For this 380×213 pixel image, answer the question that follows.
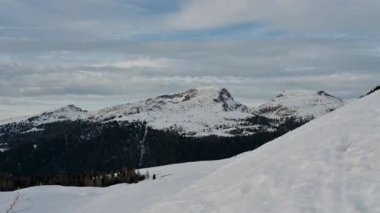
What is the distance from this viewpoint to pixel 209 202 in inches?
482

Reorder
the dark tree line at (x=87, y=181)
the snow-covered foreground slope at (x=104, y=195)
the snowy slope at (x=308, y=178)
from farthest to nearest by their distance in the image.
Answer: the dark tree line at (x=87, y=181), the snow-covered foreground slope at (x=104, y=195), the snowy slope at (x=308, y=178)

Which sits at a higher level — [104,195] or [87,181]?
[104,195]

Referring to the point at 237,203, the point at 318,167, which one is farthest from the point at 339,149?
the point at 237,203

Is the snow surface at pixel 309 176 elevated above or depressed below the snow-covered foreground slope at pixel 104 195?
above

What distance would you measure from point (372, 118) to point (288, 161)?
317 cm

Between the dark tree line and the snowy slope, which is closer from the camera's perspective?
the snowy slope

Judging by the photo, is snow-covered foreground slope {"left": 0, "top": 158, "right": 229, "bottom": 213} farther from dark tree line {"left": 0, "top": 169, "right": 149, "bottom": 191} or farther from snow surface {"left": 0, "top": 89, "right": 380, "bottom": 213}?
snow surface {"left": 0, "top": 89, "right": 380, "bottom": 213}

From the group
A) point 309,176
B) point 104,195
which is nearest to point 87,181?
point 104,195

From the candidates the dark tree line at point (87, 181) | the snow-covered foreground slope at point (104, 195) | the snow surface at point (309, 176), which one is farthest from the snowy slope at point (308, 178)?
the dark tree line at point (87, 181)

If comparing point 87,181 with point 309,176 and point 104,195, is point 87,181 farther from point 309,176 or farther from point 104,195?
point 309,176

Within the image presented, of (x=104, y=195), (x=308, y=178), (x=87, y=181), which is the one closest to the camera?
(x=308, y=178)

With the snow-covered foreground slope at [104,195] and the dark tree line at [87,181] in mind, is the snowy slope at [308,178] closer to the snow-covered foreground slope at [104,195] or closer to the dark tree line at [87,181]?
the snow-covered foreground slope at [104,195]

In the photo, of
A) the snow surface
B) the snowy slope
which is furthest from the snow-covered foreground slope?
the snowy slope

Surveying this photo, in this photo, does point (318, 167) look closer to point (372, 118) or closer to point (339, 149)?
point (339, 149)
